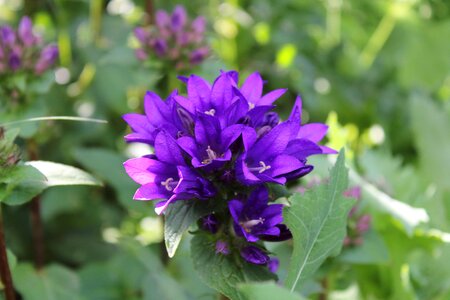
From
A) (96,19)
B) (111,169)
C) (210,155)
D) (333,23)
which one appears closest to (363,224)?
(210,155)

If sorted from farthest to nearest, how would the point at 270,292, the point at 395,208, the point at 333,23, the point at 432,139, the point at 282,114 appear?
1. the point at 333,23
2. the point at 282,114
3. the point at 432,139
4. the point at 395,208
5. the point at 270,292

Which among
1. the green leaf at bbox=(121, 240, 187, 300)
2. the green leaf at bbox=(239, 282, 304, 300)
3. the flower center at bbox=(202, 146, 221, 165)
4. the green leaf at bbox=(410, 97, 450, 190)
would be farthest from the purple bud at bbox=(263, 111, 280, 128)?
the green leaf at bbox=(410, 97, 450, 190)

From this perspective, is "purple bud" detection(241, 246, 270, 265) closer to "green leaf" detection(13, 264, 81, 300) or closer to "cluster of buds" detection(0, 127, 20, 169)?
"cluster of buds" detection(0, 127, 20, 169)

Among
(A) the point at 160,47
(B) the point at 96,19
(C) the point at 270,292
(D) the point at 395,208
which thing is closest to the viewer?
(C) the point at 270,292

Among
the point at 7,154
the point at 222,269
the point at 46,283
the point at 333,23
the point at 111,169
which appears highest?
the point at 7,154

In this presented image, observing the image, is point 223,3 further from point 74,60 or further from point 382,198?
point 382,198

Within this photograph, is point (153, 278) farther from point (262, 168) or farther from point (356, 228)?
point (262, 168)
